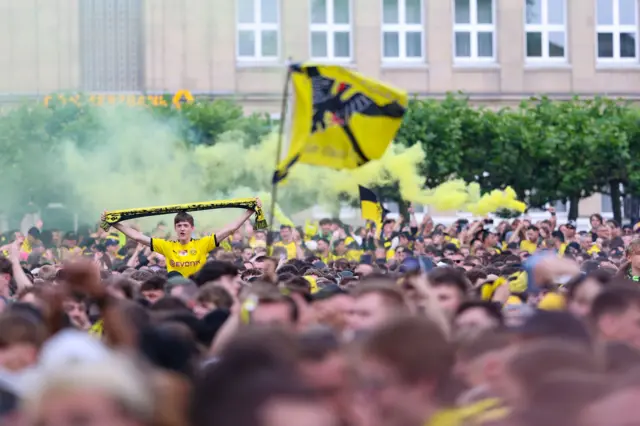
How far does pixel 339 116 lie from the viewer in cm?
1286

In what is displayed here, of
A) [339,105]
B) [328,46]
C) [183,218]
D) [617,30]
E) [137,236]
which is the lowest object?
[137,236]

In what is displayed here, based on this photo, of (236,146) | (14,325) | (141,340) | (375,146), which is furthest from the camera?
(236,146)

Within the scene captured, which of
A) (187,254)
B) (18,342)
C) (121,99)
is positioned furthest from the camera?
(121,99)

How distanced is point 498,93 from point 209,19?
26.1 feet

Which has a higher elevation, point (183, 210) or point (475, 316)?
point (183, 210)

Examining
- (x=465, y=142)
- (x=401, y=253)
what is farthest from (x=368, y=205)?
(x=465, y=142)

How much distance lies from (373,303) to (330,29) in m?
36.0

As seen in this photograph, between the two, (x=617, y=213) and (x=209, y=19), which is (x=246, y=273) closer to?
(x=617, y=213)

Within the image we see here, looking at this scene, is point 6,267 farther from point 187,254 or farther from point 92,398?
point 92,398

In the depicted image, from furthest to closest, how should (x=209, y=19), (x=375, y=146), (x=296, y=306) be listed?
(x=209, y=19), (x=375, y=146), (x=296, y=306)

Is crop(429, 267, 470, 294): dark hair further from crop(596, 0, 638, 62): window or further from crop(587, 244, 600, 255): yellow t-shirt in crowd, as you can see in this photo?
crop(596, 0, 638, 62): window

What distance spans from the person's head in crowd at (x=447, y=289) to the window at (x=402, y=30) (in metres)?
35.2

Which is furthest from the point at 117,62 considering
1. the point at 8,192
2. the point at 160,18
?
the point at 8,192

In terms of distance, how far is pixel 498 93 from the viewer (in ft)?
138
